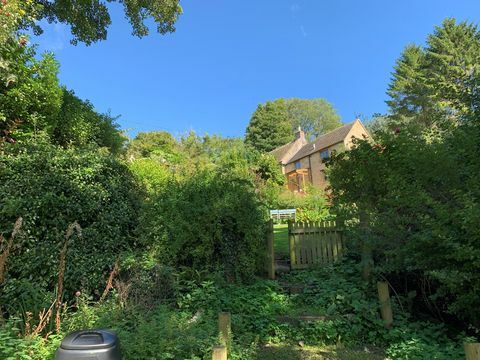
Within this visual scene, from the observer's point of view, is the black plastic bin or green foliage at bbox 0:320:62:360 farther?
green foliage at bbox 0:320:62:360

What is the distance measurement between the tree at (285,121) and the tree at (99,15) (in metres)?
38.8

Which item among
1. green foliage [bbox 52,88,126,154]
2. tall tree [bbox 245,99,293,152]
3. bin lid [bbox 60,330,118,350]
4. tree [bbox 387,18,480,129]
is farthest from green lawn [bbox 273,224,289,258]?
tall tree [bbox 245,99,293,152]

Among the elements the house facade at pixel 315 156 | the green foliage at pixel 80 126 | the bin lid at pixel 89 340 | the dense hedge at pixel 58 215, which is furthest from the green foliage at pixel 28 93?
the house facade at pixel 315 156

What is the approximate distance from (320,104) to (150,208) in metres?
54.8

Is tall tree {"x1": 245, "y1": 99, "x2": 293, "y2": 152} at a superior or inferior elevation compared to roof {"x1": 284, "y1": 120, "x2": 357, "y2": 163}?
superior

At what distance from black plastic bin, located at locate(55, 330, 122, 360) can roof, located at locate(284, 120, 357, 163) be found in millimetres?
35863

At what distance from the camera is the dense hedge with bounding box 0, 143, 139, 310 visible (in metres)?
5.03

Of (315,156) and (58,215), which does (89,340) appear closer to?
(58,215)

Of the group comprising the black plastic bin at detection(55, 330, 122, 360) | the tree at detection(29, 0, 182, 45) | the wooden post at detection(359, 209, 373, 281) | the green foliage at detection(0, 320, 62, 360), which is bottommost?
the green foliage at detection(0, 320, 62, 360)

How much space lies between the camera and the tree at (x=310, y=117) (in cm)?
5675

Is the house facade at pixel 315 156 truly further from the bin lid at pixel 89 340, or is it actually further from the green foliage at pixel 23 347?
the bin lid at pixel 89 340

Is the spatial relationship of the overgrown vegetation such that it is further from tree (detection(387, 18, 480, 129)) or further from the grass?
tree (detection(387, 18, 480, 129))

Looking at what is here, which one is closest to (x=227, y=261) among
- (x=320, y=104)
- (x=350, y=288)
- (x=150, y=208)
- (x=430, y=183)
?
(x=150, y=208)

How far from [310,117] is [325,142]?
18.9 m
